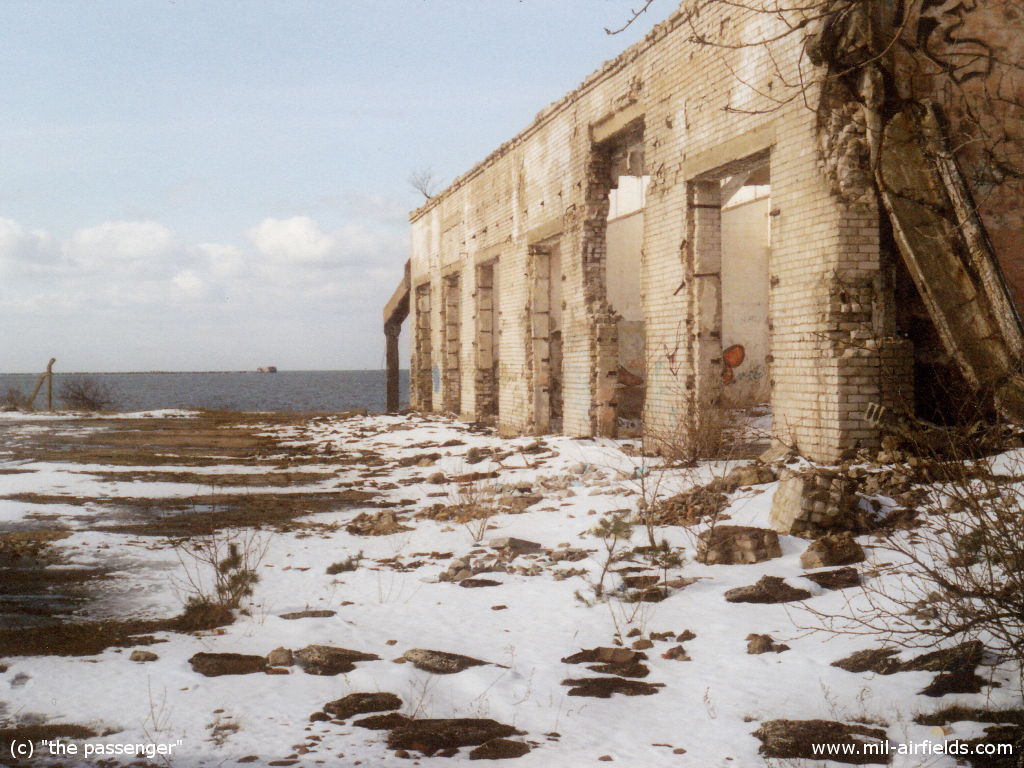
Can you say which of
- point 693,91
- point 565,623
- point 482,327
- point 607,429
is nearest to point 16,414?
point 482,327

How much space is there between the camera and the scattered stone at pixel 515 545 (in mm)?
6492

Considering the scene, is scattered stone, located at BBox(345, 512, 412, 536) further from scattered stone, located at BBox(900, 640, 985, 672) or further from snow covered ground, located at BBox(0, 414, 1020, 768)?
scattered stone, located at BBox(900, 640, 985, 672)

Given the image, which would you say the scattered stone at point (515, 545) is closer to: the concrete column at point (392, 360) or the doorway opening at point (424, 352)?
the doorway opening at point (424, 352)

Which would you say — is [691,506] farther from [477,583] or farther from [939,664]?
[939,664]

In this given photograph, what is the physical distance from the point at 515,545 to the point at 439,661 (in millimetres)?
2468

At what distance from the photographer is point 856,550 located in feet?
17.7

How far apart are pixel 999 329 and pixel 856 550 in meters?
2.74

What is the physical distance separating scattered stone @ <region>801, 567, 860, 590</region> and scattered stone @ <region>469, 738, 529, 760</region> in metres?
2.61

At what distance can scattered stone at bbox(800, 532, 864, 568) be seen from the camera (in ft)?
17.4

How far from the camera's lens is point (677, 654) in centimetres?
422

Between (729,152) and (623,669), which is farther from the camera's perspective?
(729,152)

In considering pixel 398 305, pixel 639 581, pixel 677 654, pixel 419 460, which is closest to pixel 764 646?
pixel 677 654

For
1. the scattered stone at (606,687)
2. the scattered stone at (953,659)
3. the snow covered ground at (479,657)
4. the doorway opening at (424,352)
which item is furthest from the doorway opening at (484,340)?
the scattered stone at (953,659)

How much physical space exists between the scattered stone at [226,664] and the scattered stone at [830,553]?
3620mm
